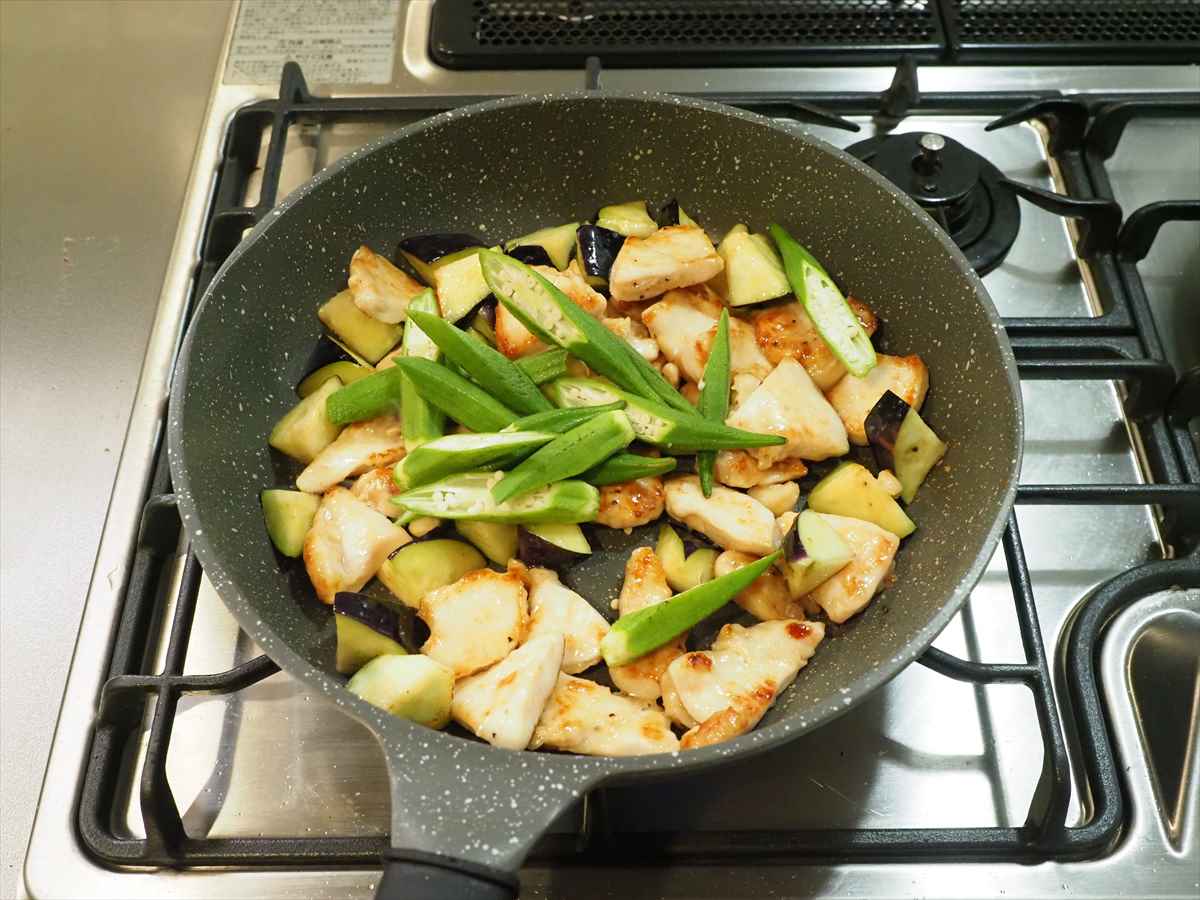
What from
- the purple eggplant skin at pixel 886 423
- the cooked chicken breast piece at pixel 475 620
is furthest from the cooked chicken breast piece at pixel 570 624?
the purple eggplant skin at pixel 886 423

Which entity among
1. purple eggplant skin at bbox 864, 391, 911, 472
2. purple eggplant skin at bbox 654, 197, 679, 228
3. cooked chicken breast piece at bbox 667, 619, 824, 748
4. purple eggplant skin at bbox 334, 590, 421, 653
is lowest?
cooked chicken breast piece at bbox 667, 619, 824, 748

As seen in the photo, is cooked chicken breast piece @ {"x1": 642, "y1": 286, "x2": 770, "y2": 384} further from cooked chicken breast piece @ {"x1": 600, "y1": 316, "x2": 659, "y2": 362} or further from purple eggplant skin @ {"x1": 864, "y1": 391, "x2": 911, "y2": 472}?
purple eggplant skin @ {"x1": 864, "y1": 391, "x2": 911, "y2": 472}

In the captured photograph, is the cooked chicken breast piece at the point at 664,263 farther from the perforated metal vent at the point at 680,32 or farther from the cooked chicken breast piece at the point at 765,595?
the perforated metal vent at the point at 680,32

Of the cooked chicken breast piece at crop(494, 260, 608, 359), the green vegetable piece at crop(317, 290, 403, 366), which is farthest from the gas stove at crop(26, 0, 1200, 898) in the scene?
the cooked chicken breast piece at crop(494, 260, 608, 359)

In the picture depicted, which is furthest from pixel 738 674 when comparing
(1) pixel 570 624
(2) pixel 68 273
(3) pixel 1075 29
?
(3) pixel 1075 29

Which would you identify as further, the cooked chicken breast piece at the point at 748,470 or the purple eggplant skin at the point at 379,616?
the cooked chicken breast piece at the point at 748,470

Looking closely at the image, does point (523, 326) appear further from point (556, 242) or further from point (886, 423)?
point (886, 423)

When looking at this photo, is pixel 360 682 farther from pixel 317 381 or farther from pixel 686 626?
pixel 317 381
